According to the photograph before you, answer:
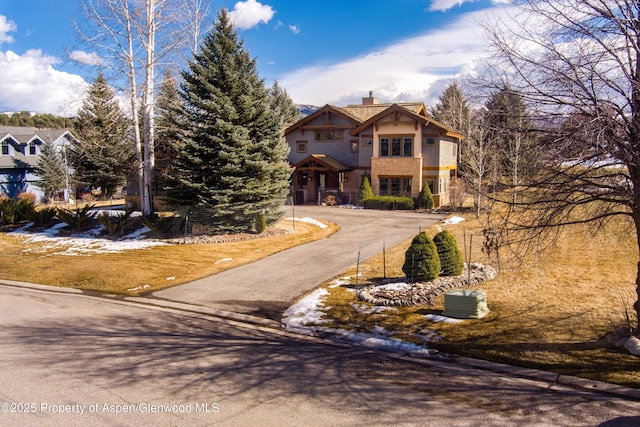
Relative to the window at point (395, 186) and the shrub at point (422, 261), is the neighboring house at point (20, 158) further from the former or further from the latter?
the shrub at point (422, 261)

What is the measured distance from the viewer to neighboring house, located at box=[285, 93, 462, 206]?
110ft

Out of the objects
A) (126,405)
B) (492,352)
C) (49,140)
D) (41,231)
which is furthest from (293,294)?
(49,140)

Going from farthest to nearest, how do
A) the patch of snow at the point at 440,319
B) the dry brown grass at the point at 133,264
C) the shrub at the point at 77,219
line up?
1. the shrub at the point at 77,219
2. the dry brown grass at the point at 133,264
3. the patch of snow at the point at 440,319

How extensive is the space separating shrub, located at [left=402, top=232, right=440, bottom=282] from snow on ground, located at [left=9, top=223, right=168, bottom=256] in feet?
40.6

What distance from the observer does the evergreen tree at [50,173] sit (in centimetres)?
3938

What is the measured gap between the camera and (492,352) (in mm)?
8367

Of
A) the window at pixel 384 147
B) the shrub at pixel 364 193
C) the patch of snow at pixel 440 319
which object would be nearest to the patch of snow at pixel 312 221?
the shrub at pixel 364 193

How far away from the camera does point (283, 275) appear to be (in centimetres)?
1505

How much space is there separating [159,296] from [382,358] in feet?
24.8

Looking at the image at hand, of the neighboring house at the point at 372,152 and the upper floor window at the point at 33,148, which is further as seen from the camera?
the upper floor window at the point at 33,148

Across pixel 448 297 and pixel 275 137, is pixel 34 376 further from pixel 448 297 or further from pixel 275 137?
pixel 275 137

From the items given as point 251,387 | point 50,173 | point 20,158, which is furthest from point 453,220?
point 20,158

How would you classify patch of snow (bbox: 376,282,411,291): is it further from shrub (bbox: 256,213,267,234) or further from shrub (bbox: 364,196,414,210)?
shrub (bbox: 364,196,414,210)

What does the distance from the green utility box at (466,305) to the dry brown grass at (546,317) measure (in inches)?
7.0
